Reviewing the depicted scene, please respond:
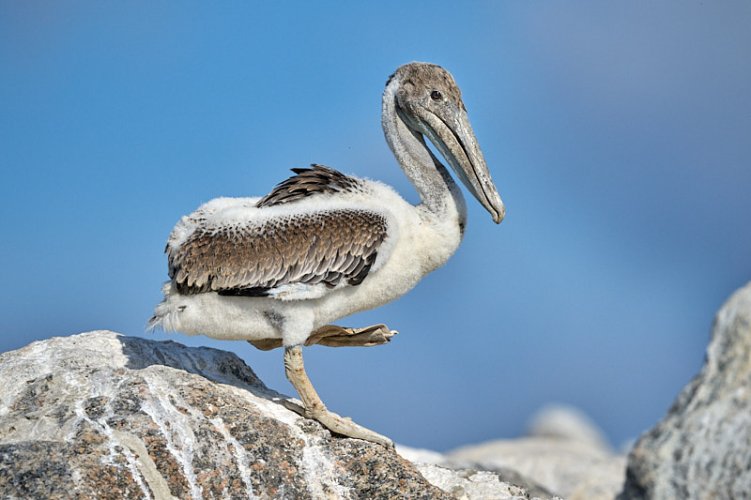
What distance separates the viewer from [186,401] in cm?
791

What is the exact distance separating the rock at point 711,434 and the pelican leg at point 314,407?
374 cm

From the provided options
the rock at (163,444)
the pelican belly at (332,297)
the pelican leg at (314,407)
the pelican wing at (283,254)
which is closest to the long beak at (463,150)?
the pelican belly at (332,297)

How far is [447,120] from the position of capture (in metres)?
9.70

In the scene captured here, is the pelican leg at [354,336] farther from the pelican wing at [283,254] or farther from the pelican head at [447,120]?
the pelican head at [447,120]

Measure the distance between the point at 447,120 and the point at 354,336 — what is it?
7.26ft

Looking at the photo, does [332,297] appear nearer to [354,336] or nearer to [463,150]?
[354,336]

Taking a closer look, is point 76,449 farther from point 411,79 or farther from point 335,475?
point 411,79

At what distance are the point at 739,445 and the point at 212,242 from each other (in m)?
5.36

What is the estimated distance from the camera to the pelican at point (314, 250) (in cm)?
881

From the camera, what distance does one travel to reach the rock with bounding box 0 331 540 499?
23.0ft

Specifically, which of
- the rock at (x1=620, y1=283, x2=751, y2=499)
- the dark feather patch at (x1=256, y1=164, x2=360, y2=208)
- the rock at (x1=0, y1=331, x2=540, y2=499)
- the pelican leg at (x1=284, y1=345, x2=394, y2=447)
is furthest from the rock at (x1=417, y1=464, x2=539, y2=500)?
the rock at (x1=620, y1=283, x2=751, y2=499)

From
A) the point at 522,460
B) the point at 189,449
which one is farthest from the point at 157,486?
the point at 522,460

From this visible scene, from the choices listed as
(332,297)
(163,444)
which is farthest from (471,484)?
(163,444)

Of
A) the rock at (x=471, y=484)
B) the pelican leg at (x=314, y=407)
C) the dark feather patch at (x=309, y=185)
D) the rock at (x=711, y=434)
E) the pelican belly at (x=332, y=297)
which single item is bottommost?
the rock at (x=711, y=434)
